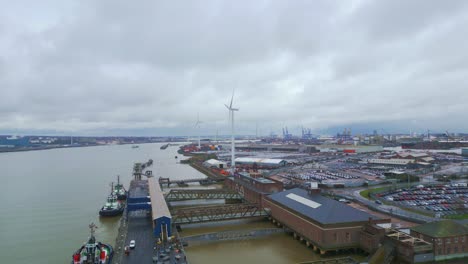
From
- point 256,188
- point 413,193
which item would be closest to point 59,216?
point 256,188

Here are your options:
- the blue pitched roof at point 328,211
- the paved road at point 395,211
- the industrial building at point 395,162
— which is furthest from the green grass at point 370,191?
the industrial building at point 395,162

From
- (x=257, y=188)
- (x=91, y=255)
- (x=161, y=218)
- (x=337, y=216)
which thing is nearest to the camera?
(x=91, y=255)

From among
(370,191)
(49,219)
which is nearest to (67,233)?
(49,219)

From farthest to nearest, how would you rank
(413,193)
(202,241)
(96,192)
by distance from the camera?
(96,192) → (413,193) → (202,241)

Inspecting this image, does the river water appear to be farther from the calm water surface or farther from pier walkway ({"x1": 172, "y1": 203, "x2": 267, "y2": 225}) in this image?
pier walkway ({"x1": 172, "y1": 203, "x2": 267, "y2": 225})

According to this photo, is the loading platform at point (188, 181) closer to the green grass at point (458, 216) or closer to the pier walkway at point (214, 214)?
the pier walkway at point (214, 214)

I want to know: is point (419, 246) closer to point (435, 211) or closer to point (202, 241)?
point (202, 241)

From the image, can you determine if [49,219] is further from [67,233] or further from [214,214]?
[214,214]
